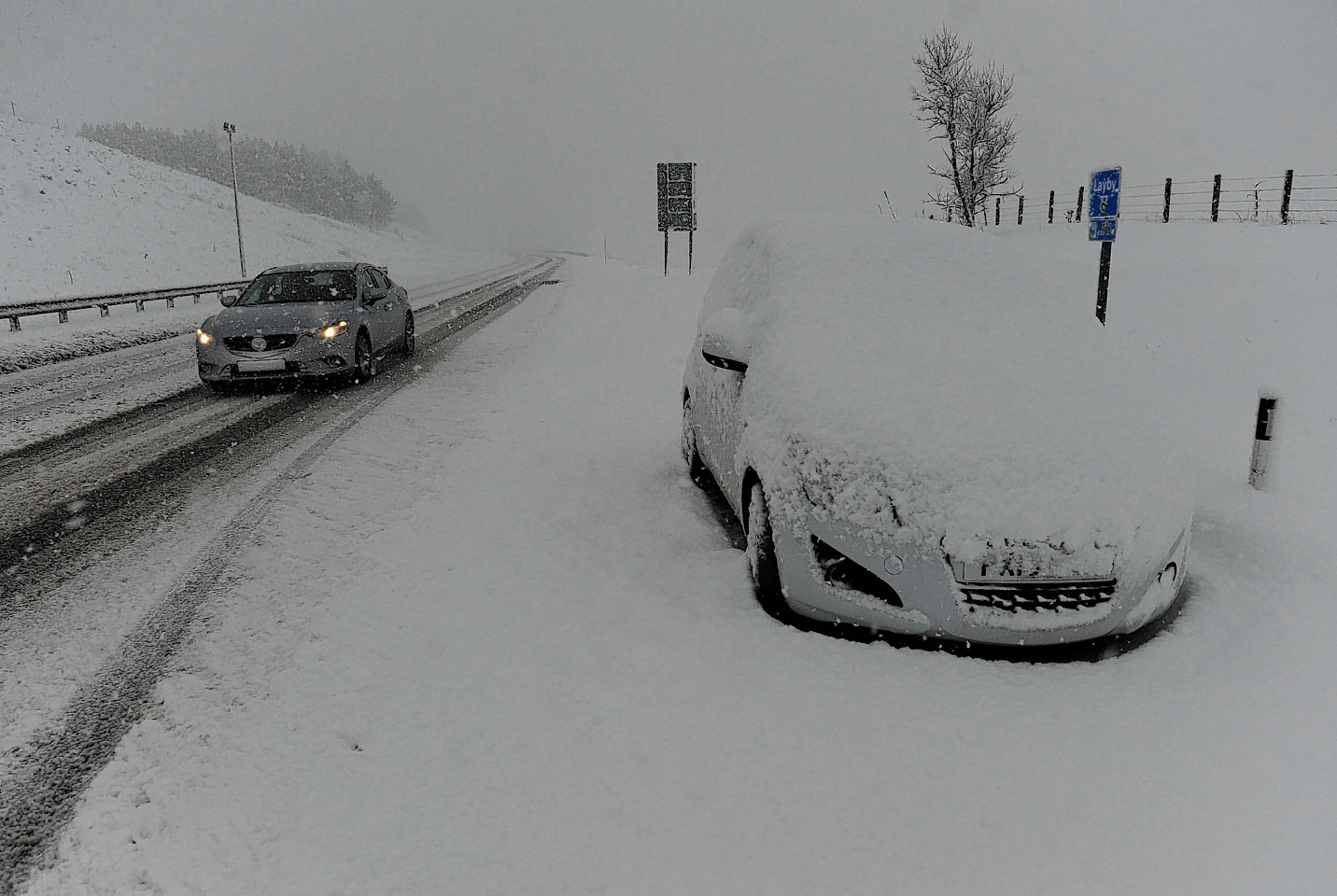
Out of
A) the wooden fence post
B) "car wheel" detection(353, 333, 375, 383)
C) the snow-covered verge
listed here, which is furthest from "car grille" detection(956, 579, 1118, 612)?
the wooden fence post

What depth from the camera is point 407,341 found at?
41.9 ft

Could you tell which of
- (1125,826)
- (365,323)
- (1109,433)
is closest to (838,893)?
(1125,826)

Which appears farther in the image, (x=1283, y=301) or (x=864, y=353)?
(x=1283, y=301)

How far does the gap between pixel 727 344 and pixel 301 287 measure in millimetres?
8122

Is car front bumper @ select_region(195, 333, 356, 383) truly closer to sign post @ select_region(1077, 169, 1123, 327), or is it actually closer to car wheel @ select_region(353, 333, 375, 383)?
car wheel @ select_region(353, 333, 375, 383)

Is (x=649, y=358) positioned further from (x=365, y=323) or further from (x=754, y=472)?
(x=754, y=472)

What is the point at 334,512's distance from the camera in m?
5.29

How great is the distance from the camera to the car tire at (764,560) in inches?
149

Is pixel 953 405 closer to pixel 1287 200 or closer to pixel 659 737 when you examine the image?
pixel 659 737

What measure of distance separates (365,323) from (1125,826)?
9.94 m

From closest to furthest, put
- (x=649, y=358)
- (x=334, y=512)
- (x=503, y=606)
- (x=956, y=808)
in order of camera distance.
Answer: (x=956, y=808) → (x=503, y=606) → (x=334, y=512) → (x=649, y=358)

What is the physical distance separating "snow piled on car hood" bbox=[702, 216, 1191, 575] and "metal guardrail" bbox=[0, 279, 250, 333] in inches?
538

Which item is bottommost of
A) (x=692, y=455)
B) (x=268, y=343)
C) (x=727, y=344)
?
(x=692, y=455)

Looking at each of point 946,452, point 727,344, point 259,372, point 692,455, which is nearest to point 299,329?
point 259,372
